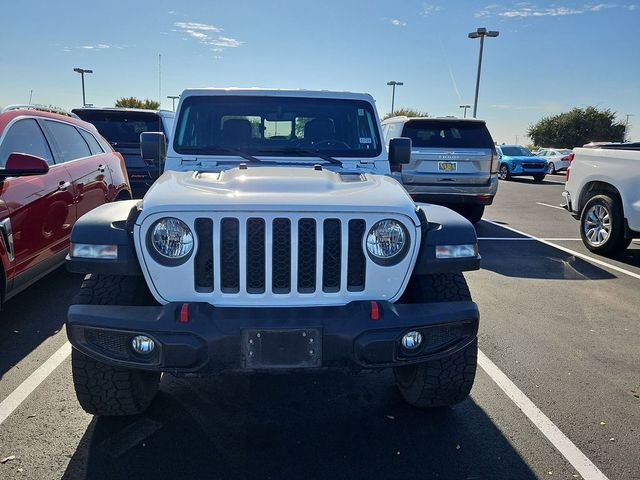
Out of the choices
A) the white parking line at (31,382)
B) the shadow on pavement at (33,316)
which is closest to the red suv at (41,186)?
the shadow on pavement at (33,316)

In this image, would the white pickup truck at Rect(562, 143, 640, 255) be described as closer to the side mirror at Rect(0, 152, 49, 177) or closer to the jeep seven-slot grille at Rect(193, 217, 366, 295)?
the jeep seven-slot grille at Rect(193, 217, 366, 295)

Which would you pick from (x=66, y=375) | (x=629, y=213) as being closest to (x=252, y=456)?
(x=66, y=375)

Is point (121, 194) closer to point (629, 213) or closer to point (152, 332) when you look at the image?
point (152, 332)

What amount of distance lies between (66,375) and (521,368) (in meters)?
3.22

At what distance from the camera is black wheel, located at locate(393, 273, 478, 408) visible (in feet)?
9.27

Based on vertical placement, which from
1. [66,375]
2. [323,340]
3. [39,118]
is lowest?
[66,375]

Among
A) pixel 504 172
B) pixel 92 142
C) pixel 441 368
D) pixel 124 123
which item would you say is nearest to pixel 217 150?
pixel 441 368

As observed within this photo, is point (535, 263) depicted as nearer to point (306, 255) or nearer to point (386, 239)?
point (386, 239)

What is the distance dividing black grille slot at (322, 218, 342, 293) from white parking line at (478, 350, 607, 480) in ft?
4.99

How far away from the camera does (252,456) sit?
8.86ft

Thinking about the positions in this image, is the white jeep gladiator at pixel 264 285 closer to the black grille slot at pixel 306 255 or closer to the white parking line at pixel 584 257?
the black grille slot at pixel 306 255

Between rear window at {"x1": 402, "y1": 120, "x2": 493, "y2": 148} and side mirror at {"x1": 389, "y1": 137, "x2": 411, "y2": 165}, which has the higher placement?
rear window at {"x1": 402, "y1": 120, "x2": 493, "y2": 148}

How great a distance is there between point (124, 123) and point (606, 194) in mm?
7656

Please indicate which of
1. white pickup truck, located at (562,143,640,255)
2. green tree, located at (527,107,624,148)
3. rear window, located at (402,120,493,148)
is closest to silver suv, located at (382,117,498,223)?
rear window, located at (402,120,493,148)
